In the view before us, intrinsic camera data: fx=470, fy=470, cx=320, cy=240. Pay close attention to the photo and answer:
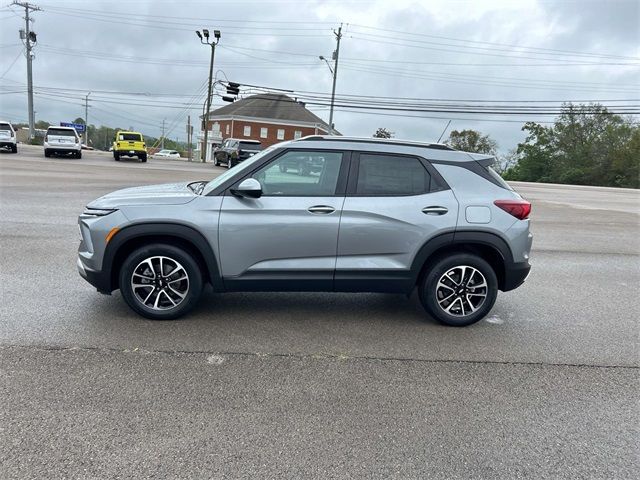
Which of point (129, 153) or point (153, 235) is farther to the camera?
point (129, 153)

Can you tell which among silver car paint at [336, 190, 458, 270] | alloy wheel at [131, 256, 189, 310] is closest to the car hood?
alloy wheel at [131, 256, 189, 310]

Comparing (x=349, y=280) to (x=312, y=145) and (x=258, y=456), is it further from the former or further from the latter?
(x=258, y=456)

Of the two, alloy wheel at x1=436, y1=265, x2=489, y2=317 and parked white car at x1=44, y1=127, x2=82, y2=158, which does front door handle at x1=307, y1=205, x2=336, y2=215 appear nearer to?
alloy wheel at x1=436, y1=265, x2=489, y2=317

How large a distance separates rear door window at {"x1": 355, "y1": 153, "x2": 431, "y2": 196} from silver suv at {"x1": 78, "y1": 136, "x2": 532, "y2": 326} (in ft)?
0.04

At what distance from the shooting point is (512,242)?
15.2 feet

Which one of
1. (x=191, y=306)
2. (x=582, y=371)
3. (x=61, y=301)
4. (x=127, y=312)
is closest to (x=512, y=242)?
(x=582, y=371)

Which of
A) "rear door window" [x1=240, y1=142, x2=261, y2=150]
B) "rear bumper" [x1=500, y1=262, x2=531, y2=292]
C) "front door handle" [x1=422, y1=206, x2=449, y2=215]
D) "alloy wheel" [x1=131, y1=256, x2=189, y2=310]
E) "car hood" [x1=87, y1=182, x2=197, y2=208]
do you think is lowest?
"alloy wheel" [x1=131, y1=256, x2=189, y2=310]

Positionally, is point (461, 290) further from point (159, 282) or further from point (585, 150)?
point (585, 150)

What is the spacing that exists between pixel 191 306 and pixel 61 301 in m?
1.55

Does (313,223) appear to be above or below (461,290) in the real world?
above

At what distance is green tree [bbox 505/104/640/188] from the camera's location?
6372cm

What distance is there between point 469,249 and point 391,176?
3.58ft

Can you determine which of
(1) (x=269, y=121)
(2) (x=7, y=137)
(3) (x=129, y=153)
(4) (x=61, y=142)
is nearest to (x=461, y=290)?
(4) (x=61, y=142)

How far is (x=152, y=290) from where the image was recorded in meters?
4.45
